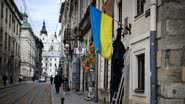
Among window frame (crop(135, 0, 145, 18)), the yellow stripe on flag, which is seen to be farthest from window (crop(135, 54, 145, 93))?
window frame (crop(135, 0, 145, 18))

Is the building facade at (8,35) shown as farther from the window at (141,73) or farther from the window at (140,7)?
the window at (141,73)

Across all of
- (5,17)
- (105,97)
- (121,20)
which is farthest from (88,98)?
(5,17)

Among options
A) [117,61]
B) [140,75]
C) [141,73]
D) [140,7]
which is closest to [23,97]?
[117,61]

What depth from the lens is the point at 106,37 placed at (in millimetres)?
18219

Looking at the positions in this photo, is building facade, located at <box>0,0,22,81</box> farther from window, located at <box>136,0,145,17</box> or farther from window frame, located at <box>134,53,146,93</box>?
window frame, located at <box>134,53,146,93</box>

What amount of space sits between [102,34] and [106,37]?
0.19 meters

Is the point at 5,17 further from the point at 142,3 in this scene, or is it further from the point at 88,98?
the point at 142,3

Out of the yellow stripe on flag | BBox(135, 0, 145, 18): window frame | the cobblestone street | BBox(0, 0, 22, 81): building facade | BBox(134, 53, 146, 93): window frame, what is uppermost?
BBox(0, 0, 22, 81): building facade

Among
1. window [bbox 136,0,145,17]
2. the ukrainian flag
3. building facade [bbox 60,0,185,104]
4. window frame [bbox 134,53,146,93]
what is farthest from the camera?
the ukrainian flag

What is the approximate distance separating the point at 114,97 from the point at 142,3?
Result: 4007mm

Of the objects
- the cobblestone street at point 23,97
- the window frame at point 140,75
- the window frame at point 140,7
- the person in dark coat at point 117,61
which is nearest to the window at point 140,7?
the window frame at point 140,7

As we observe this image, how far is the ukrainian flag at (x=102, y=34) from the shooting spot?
709 inches

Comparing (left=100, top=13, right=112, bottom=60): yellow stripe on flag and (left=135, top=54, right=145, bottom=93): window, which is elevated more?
(left=100, top=13, right=112, bottom=60): yellow stripe on flag

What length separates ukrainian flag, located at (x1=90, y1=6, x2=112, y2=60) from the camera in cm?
1802
